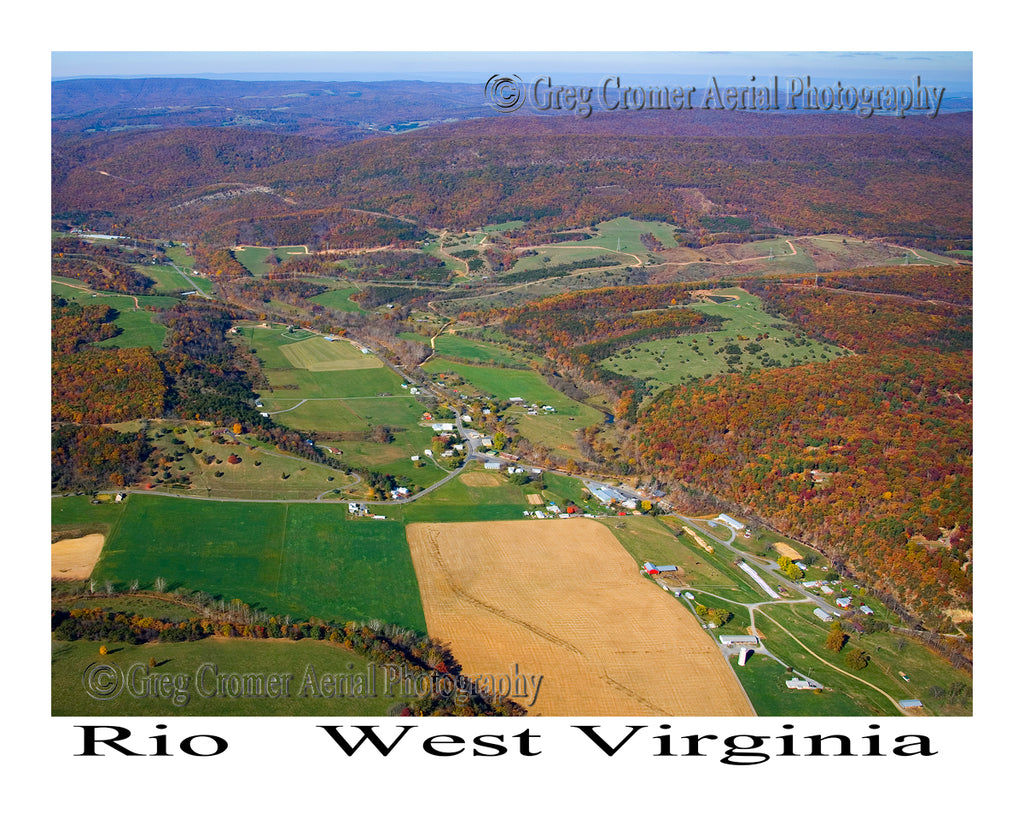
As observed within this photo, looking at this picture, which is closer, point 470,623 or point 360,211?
point 470,623

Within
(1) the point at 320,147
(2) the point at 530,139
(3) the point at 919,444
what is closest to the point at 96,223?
(1) the point at 320,147

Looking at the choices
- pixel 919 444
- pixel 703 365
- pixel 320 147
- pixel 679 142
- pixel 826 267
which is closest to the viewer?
pixel 919 444

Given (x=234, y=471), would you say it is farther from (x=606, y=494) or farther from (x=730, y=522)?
(x=730, y=522)

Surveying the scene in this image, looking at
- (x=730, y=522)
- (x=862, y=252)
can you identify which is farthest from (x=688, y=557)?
(x=862, y=252)

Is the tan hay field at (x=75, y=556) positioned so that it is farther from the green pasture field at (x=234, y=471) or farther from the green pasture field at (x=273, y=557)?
the green pasture field at (x=234, y=471)

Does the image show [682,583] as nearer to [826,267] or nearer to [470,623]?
[470,623]

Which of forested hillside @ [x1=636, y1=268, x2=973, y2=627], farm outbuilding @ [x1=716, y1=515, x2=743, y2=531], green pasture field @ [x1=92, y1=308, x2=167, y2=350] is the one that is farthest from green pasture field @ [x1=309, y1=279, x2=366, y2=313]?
farm outbuilding @ [x1=716, y1=515, x2=743, y2=531]

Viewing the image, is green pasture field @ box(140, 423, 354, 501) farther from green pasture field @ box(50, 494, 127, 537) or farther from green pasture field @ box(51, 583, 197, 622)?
green pasture field @ box(51, 583, 197, 622)

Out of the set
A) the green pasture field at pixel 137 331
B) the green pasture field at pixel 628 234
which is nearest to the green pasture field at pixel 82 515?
the green pasture field at pixel 137 331
